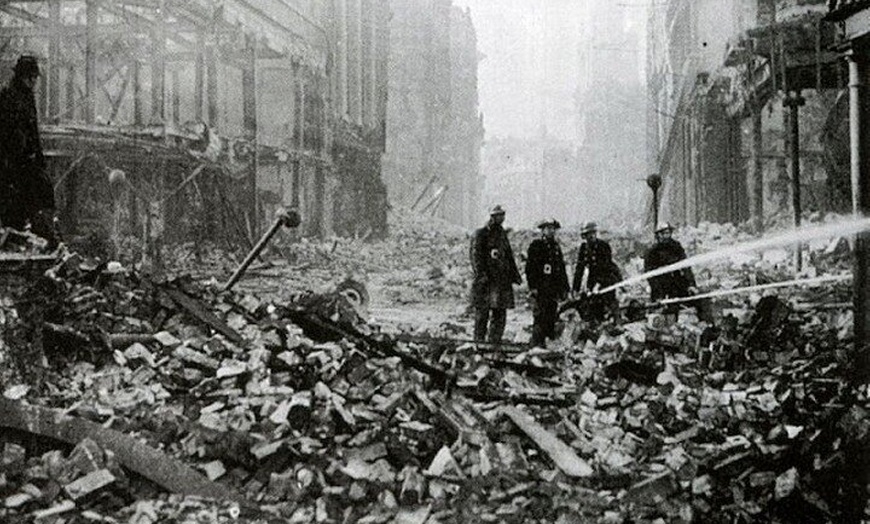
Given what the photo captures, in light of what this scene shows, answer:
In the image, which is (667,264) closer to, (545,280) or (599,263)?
(599,263)

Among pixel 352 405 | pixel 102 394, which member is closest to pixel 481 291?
pixel 352 405

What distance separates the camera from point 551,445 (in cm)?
524

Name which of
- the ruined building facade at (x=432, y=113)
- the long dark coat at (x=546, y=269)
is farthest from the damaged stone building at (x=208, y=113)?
the ruined building facade at (x=432, y=113)

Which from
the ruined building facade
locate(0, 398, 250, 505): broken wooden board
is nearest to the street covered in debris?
locate(0, 398, 250, 505): broken wooden board

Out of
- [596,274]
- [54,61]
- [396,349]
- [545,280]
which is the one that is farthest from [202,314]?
[54,61]

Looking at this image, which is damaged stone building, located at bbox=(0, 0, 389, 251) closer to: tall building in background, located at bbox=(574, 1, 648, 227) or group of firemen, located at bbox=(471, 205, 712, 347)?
group of firemen, located at bbox=(471, 205, 712, 347)

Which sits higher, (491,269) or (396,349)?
(491,269)

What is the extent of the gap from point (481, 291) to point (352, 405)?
359 centimetres

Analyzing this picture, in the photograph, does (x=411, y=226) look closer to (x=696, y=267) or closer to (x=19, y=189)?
(x=696, y=267)

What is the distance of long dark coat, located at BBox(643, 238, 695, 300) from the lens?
9.45 meters

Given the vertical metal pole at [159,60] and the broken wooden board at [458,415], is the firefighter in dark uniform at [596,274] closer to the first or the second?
the broken wooden board at [458,415]

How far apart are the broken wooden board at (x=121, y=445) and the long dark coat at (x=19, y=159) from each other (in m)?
3.66

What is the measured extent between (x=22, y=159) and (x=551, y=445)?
608cm

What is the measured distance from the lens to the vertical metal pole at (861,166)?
5406 millimetres
